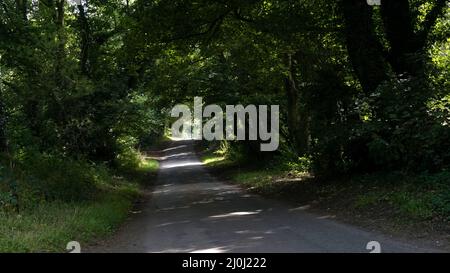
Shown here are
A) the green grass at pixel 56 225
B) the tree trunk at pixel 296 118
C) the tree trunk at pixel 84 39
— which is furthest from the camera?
the tree trunk at pixel 84 39

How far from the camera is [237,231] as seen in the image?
11.7 metres

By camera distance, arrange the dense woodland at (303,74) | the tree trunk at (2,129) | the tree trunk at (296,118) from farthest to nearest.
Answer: the tree trunk at (296,118)
the tree trunk at (2,129)
the dense woodland at (303,74)

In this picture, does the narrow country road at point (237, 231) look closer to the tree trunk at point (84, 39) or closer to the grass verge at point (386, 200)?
the grass verge at point (386, 200)

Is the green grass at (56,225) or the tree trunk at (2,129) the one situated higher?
the tree trunk at (2,129)

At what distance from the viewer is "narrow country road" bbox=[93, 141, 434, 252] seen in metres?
9.79

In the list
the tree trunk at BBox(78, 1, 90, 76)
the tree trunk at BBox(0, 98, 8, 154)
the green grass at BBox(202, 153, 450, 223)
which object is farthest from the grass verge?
the tree trunk at BBox(78, 1, 90, 76)

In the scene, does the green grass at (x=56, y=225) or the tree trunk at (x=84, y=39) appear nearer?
the green grass at (x=56, y=225)

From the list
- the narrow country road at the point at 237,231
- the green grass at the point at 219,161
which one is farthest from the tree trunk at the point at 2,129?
the green grass at the point at 219,161

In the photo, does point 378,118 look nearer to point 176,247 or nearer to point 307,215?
point 307,215

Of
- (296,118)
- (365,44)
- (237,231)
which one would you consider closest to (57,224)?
(237,231)

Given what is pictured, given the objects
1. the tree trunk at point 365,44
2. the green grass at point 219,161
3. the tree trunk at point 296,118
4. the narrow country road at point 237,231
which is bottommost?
the green grass at point 219,161

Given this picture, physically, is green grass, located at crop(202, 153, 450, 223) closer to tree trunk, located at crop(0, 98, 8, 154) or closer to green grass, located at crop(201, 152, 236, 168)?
tree trunk, located at crop(0, 98, 8, 154)

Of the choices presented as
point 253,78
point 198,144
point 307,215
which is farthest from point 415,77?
point 198,144

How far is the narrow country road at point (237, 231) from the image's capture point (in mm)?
9789
